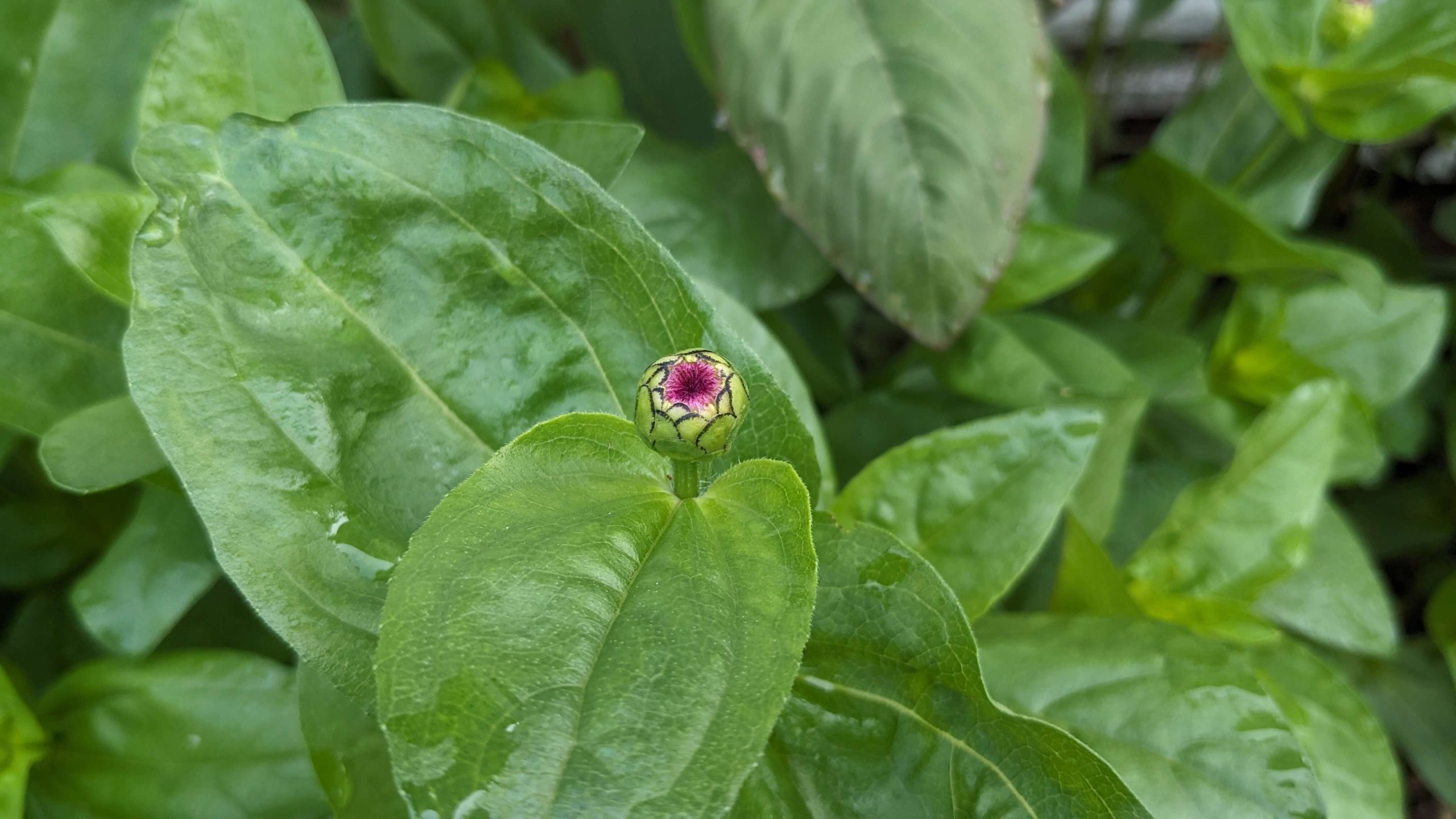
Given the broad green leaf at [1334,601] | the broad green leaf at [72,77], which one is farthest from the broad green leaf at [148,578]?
the broad green leaf at [1334,601]

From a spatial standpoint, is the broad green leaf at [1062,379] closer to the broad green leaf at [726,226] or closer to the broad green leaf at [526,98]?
the broad green leaf at [726,226]

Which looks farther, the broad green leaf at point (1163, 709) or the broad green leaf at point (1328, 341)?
the broad green leaf at point (1328, 341)

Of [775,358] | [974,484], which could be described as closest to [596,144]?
[775,358]

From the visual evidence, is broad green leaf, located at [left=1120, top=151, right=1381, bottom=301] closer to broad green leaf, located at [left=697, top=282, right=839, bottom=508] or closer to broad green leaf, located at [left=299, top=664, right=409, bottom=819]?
broad green leaf, located at [left=697, top=282, right=839, bottom=508]

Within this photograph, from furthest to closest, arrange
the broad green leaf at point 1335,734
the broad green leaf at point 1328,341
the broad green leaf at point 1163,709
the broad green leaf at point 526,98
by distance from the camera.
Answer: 1. the broad green leaf at point 1328,341
2. the broad green leaf at point 526,98
3. the broad green leaf at point 1335,734
4. the broad green leaf at point 1163,709

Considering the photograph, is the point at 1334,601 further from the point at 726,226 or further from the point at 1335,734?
the point at 726,226

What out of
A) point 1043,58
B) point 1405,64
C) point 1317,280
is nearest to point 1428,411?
point 1317,280

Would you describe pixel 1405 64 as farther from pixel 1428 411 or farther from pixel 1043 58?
pixel 1428 411
